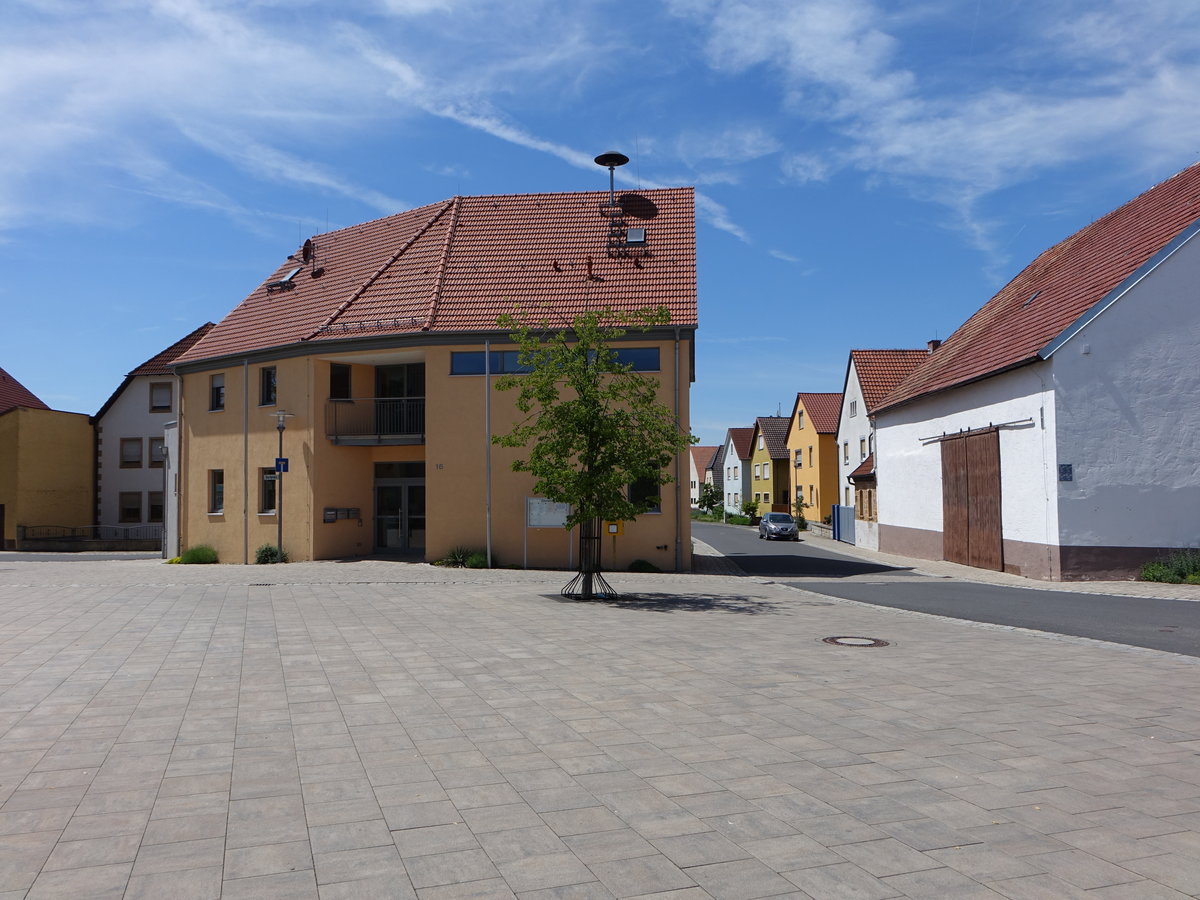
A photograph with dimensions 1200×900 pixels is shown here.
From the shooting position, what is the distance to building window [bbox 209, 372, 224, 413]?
2639cm

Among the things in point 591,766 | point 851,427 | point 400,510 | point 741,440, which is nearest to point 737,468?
point 741,440

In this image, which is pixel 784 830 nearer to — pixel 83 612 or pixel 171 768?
pixel 171 768

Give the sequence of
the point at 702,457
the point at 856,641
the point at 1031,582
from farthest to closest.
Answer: the point at 702,457
the point at 1031,582
the point at 856,641

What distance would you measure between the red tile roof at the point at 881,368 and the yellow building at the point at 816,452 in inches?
364

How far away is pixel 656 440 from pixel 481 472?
7519mm

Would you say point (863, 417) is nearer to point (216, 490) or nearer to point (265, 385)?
point (265, 385)

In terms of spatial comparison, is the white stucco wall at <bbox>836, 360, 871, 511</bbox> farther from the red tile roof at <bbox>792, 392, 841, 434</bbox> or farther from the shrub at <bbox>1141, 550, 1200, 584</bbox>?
the shrub at <bbox>1141, 550, 1200, 584</bbox>

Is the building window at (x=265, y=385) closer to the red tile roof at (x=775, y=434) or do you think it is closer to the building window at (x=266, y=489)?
the building window at (x=266, y=489)

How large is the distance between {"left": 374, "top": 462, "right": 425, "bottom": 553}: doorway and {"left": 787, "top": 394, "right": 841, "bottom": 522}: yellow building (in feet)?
104

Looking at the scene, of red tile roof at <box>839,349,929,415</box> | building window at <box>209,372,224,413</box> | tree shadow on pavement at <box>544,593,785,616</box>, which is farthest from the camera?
red tile roof at <box>839,349,929,415</box>

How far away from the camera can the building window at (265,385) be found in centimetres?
2502

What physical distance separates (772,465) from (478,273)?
46288 millimetres

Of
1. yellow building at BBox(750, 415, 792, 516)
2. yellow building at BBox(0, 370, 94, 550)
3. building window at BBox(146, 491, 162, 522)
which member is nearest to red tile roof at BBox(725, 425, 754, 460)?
yellow building at BBox(750, 415, 792, 516)

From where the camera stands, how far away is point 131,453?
43750 mm
